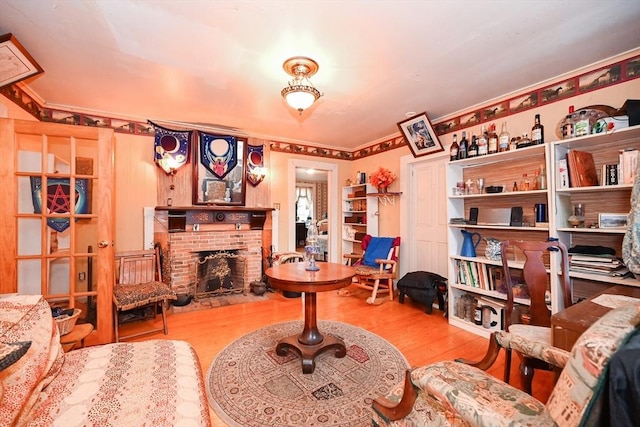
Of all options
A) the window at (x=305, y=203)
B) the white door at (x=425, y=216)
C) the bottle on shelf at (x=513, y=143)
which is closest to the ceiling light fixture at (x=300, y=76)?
the bottle on shelf at (x=513, y=143)

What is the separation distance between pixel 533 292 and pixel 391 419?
1.51 metres

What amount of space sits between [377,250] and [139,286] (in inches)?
124

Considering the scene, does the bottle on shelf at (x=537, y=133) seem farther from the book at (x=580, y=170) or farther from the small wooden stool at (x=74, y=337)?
the small wooden stool at (x=74, y=337)

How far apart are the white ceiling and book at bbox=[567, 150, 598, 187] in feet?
2.68

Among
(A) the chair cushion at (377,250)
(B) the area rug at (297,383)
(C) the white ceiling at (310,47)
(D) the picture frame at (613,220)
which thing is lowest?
(B) the area rug at (297,383)

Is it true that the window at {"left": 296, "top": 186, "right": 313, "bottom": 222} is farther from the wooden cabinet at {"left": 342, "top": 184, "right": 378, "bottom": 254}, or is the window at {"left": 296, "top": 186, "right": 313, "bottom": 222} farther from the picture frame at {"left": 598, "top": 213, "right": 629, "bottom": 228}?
the picture frame at {"left": 598, "top": 213, "right": 629, "bottom": 228}

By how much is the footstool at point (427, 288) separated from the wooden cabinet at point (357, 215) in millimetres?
1294

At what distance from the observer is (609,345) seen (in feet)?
2.43

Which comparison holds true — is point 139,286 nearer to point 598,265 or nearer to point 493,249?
point 493,249

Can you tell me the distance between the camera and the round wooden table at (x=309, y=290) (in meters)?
2.15

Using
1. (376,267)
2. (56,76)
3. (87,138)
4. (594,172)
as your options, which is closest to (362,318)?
(376,267)

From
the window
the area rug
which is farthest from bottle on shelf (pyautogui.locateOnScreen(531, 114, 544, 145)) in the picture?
the window

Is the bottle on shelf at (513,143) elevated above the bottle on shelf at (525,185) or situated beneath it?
elevated above

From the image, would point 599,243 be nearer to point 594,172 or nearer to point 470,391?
point 594,172
